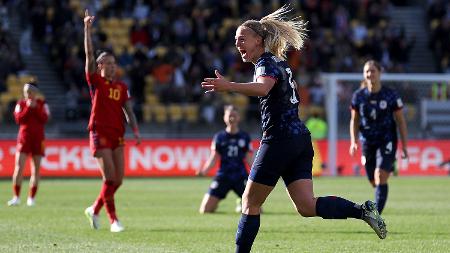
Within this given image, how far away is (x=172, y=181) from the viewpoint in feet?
88.5

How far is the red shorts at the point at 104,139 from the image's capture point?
44.3 feet

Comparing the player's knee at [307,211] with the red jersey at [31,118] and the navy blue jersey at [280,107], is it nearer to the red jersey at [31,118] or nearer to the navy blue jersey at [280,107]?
the navy blue jersey at [280,107]

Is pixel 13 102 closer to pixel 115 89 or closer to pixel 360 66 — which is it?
pixel 360 66

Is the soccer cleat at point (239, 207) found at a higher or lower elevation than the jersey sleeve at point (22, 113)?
lower

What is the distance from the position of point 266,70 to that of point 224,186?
333 inches

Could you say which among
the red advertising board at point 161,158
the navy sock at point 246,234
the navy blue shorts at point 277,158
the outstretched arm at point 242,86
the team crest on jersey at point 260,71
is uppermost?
the team crest on jersey at point 260,71

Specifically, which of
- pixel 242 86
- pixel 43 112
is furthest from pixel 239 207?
pixel 242 86

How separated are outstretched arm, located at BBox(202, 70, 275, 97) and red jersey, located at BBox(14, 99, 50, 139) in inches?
404

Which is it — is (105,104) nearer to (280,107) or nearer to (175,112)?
(280,107)

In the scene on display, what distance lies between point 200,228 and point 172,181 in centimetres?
1287

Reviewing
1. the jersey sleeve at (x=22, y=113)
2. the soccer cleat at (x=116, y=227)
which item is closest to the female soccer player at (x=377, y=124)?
the soccer cleat at (x=116, y=227)

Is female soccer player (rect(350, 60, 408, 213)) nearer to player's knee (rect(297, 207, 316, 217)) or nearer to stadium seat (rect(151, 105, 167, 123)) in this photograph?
player's knee (rect(297, 207, 316, 217))

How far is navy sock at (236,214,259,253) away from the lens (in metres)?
9.30

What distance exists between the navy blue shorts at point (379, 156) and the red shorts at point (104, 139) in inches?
152
